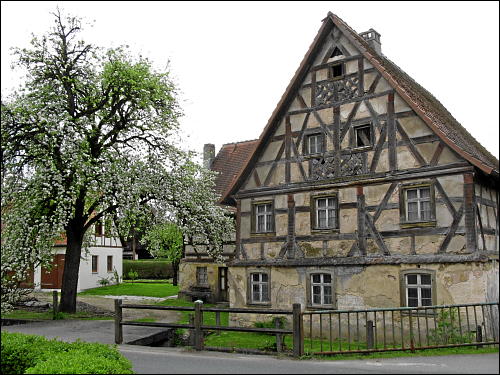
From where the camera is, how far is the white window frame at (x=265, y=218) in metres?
19.8

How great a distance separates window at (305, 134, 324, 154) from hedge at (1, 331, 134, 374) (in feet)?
34.8

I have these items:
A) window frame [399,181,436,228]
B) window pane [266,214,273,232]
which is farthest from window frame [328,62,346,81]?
window pane [266,214,273,232]

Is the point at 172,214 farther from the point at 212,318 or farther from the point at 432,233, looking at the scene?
the point at 432,233

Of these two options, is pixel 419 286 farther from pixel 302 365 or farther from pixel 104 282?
pixel 104 282

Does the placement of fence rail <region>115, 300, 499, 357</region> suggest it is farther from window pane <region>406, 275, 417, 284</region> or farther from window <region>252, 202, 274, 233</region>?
window <region>252, 202, 274, 233</region>

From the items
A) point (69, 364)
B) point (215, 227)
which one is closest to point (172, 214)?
point (215, 227)

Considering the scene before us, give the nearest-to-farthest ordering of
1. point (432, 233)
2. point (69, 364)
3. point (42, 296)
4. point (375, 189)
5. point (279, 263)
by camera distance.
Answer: point (69, 364) → point (432, 233) → point (375, 189) → point (279, 263) → point (42, 296)

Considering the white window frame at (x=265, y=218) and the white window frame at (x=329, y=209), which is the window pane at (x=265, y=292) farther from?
the white window frame at (x=329, y=209)

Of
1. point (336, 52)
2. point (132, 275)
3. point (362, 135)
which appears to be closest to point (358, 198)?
point (362, 135)

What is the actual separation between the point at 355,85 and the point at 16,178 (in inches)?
506

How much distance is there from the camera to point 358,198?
57.2 feet

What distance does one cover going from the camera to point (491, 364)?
32.8 feet

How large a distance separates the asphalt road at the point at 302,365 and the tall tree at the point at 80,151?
8.95 meters

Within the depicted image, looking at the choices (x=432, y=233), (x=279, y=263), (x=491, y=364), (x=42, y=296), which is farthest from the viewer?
(x=42, y=296)
